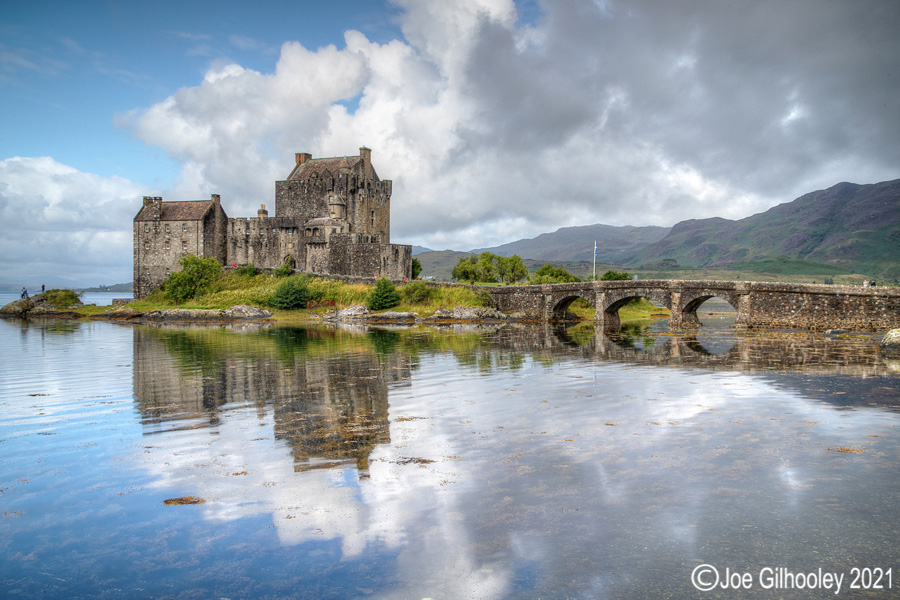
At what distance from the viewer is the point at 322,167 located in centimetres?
7894

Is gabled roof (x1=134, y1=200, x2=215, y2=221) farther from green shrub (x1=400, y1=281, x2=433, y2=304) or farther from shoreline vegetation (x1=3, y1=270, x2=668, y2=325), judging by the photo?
green shrub (x1=400, y1=281, x2=433, y2=304)

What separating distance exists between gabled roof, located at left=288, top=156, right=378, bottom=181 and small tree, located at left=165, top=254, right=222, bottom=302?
668 inches

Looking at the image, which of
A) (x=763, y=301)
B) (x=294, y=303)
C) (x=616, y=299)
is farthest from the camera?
(x=294, y=303)

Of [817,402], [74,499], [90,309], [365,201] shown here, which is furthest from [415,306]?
[74,499]

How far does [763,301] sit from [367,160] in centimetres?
5225

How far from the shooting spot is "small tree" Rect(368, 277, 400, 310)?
6278 centimetres

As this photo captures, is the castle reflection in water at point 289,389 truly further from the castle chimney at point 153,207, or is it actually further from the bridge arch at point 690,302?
the castle chimney at point 153,207

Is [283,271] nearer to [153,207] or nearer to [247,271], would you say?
[247,271]

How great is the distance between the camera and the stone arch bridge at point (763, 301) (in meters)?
39.7

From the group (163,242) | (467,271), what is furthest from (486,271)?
(163,242)

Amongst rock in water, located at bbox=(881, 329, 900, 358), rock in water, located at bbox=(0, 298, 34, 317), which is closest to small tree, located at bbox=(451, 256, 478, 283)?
rock in water, located at bbox=(0, 298, 34, 317)

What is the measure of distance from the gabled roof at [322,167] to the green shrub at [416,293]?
2142 cm

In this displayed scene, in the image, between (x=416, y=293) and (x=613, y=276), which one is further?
(x=613, y=276)

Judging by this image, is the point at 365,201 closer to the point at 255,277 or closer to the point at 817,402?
the point at 255,277
